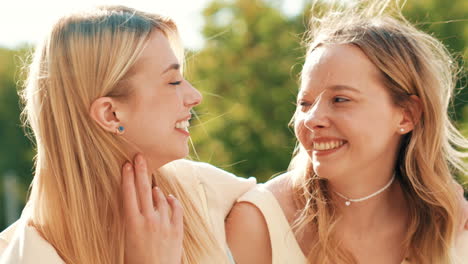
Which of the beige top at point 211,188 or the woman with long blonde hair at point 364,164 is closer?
the woman with long blonde hair at point 364,164

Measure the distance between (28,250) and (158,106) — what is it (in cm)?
84

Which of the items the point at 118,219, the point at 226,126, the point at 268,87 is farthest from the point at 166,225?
the point at 268,87

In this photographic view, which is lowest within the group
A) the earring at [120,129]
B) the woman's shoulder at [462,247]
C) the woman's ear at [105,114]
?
the woman's shoulder at [462,247]

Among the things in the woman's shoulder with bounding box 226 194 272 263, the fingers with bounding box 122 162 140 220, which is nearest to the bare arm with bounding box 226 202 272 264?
the woman's shoulder with bounding box 226 194 272 263

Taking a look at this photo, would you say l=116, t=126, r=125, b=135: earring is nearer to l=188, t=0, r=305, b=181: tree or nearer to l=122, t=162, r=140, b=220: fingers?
l=122, t=162, r=140, b=220: fingers

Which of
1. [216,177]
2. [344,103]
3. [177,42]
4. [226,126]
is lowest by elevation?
[226,126]

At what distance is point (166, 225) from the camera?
2998 millimetres

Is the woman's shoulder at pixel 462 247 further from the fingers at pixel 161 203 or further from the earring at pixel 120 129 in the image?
the earring at pixel 120 129

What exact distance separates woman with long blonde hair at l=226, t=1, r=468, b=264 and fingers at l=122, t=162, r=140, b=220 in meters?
0.65

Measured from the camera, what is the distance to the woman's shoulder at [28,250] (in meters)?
2.70

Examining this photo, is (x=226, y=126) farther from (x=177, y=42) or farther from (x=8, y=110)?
(x=8, y=110)

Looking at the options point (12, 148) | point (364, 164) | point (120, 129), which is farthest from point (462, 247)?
point (12, 148)

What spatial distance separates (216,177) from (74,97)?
95 cm

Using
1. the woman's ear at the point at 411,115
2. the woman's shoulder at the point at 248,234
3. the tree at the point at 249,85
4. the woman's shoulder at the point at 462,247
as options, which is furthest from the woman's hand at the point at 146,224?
the tree at the point at 249,85
